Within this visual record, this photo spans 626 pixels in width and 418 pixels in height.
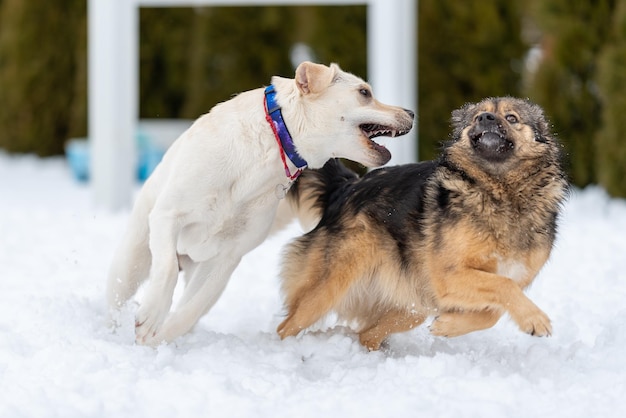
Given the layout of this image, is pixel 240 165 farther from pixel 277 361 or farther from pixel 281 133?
pixel 277 361

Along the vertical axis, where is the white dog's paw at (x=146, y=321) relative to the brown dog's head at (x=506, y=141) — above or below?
below

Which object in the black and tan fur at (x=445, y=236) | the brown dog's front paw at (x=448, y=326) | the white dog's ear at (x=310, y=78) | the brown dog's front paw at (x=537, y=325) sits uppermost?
the white dog's ear at (x=310, y=78)

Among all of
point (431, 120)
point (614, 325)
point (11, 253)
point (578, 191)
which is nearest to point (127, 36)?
point (11, 253)

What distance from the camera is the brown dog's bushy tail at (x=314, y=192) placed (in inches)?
181

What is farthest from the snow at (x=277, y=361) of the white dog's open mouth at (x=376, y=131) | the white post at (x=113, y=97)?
the white post at (x=113, y=97)

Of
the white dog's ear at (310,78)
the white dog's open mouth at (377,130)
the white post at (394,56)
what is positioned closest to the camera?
the white dog's ear at (310,78)

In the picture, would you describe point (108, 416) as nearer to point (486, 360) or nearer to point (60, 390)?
point (60, 390)

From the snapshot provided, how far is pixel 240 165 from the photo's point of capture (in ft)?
13.2

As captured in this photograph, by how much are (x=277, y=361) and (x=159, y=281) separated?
0.59 meters

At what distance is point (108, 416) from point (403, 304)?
5.70 feet

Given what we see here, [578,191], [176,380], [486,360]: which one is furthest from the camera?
[578,191]

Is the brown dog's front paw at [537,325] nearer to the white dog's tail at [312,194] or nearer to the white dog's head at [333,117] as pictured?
the white dog's head at [333,117]

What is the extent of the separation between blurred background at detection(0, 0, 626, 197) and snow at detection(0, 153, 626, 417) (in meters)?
2.83

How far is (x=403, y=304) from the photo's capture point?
439 centimetres
